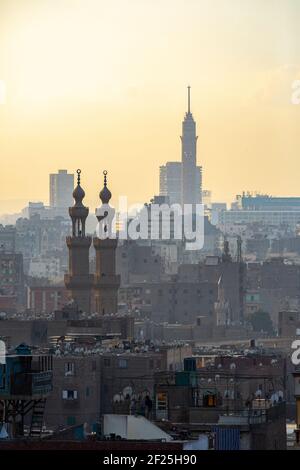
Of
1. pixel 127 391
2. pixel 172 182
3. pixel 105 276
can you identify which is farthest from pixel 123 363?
pixel 172 182

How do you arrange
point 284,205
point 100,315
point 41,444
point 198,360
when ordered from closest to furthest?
point 41,444
point 198,360
point 100,315
point 284,205

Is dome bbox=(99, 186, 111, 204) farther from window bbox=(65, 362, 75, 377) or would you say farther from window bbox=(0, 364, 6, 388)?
window bbox=(0, 364, 6, 388)

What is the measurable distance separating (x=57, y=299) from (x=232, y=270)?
4822 millimetres

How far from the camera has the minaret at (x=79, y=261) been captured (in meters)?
49.2

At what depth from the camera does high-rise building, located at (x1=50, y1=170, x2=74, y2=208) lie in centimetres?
7350

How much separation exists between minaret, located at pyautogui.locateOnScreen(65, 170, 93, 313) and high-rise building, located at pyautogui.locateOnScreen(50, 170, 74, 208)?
623 inches

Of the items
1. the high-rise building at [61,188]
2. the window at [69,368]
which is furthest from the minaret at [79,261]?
the window at [69,368]

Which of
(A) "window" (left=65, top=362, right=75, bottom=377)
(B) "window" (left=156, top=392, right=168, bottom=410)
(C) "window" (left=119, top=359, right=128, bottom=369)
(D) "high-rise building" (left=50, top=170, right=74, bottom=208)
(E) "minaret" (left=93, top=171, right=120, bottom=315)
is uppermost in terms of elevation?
(D) "high-rise building" (left=50, top=170, right=74, bottom=208)

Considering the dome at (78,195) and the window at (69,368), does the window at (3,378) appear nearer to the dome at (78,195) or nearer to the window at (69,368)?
the window at (69,368)

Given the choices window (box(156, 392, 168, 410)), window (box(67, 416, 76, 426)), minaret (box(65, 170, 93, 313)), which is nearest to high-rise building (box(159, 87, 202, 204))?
minaret (box(65, 170, 93, 313))

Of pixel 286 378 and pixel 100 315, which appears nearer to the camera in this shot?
pixel 286 378

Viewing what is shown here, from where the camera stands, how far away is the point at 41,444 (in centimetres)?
1606
